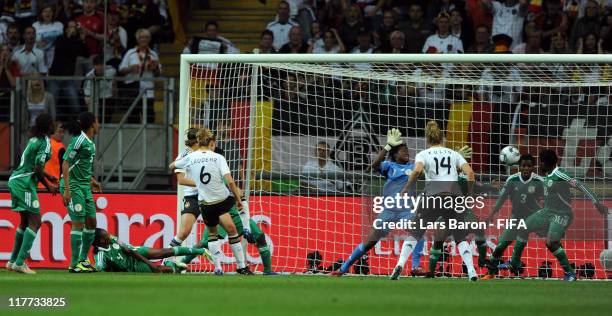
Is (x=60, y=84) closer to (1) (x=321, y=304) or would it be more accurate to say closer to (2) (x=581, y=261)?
(2) (x=581, y=261)

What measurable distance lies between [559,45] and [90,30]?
7988mm

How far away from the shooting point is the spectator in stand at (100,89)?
20422 millimetres

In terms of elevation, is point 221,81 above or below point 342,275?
above

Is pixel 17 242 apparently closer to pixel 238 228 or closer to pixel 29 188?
pixel 29 188

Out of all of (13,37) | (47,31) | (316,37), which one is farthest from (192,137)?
(13,37)

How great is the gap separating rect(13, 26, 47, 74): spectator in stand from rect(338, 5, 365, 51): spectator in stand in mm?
5130

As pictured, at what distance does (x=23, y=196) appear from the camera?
16.6 metres

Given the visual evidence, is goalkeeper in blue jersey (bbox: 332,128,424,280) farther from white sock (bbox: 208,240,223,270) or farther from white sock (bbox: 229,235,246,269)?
white sock (bbox: 208,240,223,270)

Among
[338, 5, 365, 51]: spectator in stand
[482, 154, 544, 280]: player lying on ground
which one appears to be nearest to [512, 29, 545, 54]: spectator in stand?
[338, 5, 365, 51]: spectator in stand

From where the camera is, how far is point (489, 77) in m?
18.9

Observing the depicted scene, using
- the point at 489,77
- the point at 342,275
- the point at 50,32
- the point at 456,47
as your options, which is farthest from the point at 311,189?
the point at 50,32

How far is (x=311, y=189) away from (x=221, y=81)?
2.36 meters

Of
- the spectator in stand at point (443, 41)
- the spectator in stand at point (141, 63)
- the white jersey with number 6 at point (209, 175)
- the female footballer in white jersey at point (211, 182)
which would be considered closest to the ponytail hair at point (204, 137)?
the female footballer in white jersey at point (211, 182)

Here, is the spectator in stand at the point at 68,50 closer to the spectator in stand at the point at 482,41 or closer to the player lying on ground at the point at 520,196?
the spectator in stand at the point at 482,41
